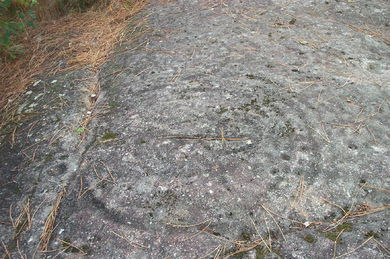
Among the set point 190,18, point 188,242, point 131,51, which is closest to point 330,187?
point 188,242

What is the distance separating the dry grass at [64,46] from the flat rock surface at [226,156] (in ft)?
0.91

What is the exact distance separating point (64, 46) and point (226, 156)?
2124 mm

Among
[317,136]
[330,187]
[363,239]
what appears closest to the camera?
[363,239]

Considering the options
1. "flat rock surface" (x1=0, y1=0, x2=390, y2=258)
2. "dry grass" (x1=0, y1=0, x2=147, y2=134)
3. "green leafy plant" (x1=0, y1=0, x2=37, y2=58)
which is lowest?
"flat rock surface" (x1=0, y1=0, x2=390, y2=258)

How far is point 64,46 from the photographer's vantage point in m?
3.25

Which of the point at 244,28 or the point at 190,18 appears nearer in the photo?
the point at 244,28

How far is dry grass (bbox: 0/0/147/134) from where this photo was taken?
9.27ft

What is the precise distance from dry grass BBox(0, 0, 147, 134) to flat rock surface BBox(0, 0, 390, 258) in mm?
277

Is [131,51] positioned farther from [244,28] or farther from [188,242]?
[188,242]

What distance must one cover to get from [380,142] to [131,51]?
81.9 inches

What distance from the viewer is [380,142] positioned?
6.57 ft

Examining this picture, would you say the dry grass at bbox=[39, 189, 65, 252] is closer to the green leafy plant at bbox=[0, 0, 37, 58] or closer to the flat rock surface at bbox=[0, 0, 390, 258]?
the flat rock surface at bbox=[0, 0, 390, 258]

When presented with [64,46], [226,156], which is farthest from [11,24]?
[226,156]

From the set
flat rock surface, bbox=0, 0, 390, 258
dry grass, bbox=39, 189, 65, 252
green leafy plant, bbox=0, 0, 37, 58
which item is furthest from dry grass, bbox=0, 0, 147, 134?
dry grass, bbox=39, 189, 65, 252
